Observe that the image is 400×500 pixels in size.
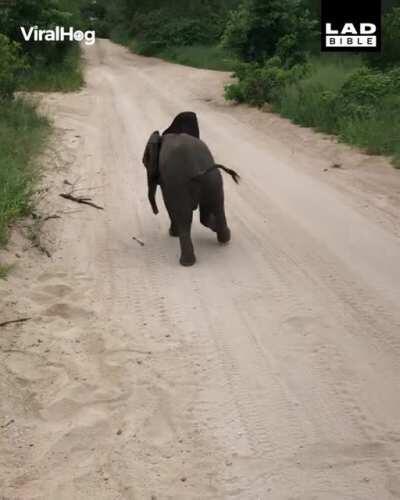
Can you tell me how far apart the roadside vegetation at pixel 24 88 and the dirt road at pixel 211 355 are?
0.44 m

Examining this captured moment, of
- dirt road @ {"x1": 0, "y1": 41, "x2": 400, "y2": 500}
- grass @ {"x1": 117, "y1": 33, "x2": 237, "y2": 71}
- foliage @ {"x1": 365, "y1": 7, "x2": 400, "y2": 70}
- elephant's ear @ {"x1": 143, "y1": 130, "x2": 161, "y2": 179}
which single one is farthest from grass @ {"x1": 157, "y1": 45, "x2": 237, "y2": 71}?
elephant's ear @ {"x1": 143, "y1": 130, "x2": 161, "y2": 179}

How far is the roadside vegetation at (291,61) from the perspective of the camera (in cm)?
1110

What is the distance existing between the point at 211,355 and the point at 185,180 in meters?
1.94

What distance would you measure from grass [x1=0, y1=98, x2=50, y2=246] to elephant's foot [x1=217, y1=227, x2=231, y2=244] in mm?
1919

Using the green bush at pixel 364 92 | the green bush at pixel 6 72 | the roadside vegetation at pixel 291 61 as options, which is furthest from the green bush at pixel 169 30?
the green bush at pixel 6 72

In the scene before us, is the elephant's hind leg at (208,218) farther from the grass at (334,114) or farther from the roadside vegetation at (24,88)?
the grass at (334,114)

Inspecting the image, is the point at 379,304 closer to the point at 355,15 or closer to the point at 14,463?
the point at 14,463

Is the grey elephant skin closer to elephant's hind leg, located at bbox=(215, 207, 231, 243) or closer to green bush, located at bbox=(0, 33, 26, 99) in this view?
elephant's hind leg, located at bbox=(215, 207, 231, 243)

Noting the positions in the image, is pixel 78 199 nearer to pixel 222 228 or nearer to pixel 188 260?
pixel 222 228

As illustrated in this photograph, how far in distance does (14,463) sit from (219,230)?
3.27 m

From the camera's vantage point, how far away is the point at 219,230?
5930 millimetres

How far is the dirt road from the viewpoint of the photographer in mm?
3021

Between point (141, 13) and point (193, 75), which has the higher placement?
point (141, 13)

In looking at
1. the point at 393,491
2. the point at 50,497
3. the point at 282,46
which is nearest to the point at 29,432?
the point at 50,497
